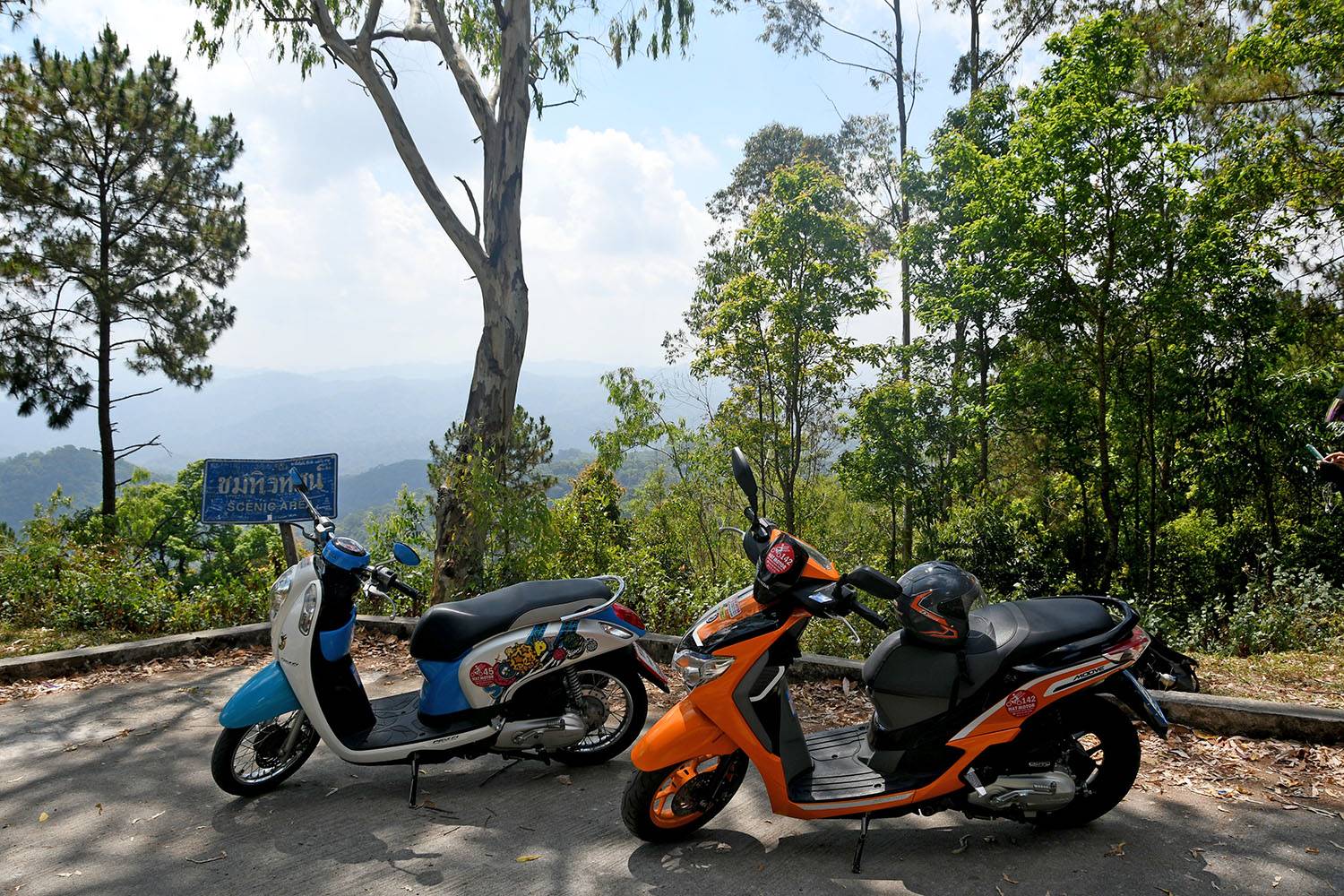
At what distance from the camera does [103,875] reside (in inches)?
127

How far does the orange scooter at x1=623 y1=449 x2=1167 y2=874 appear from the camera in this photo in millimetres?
3080

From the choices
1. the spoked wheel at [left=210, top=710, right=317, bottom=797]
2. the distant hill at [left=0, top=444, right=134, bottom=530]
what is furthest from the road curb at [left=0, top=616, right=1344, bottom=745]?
the distant hill at [left=0, top=444, right=134, bottom=530]

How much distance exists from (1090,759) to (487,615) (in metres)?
2.51

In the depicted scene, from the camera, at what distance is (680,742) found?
315 centimetres

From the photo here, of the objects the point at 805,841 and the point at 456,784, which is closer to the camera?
the point at 805,841

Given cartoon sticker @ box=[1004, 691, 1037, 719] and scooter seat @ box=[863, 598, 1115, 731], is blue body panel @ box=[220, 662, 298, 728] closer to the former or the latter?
scooter seat @ box=[863, 598, 1115, 731]

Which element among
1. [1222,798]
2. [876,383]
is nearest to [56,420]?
[876,383]

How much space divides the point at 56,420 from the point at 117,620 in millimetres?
13178

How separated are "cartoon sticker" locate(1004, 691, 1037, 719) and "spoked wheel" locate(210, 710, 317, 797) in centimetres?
296

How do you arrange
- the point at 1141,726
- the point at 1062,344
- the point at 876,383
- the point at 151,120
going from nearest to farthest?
1. the point at 1141,726
2. the point at 1062,344
3. the point at 876,383
4. the point at 151,120

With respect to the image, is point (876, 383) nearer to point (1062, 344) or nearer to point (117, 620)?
point (1062, 344)

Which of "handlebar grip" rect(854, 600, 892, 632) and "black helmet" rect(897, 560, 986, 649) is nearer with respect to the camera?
"handlebar grip" rect(854, 600, 892, 632)

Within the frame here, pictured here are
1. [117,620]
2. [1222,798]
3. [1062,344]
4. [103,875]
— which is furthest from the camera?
[1062,344]

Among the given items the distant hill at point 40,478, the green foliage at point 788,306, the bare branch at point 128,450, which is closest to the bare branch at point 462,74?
the green foliage at point 788,306
